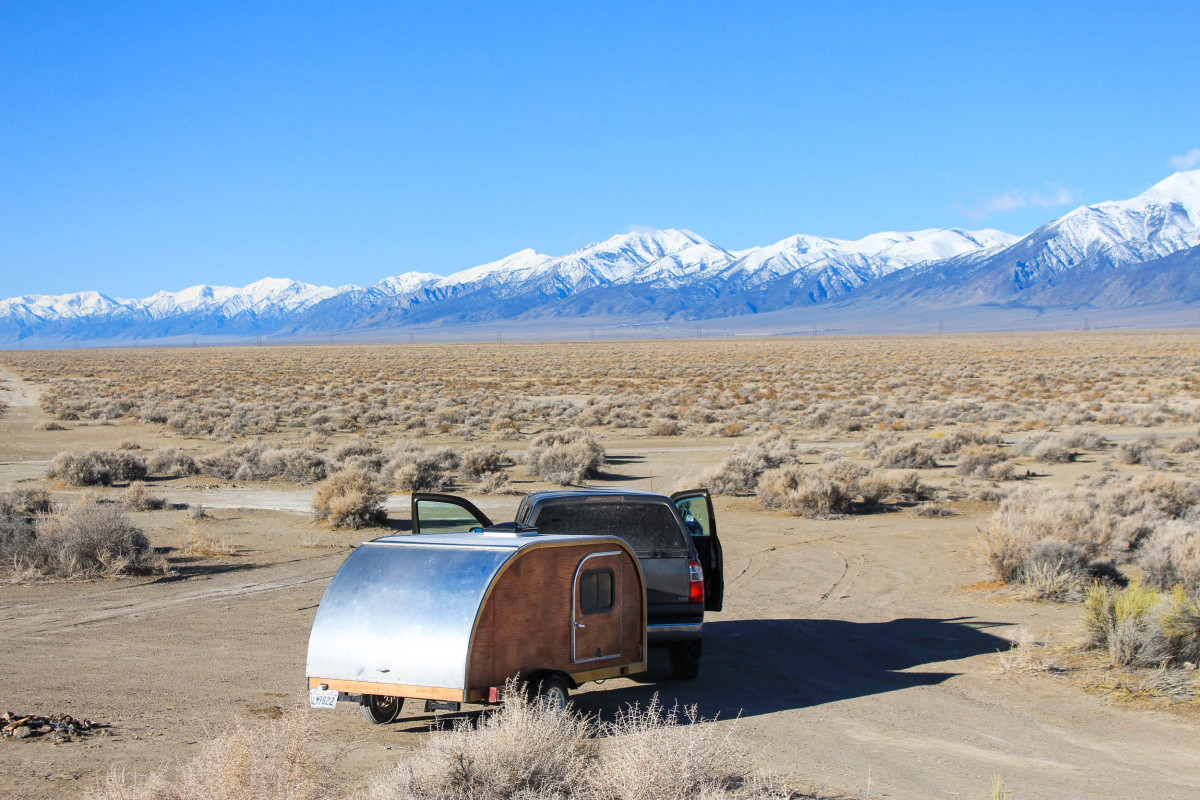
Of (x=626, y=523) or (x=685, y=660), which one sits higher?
(x=626, y=523)

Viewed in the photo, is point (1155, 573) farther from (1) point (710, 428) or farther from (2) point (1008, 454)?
(1) point (710, 428)

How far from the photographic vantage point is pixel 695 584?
26.3 feet

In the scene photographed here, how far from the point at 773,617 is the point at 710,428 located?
2108cm

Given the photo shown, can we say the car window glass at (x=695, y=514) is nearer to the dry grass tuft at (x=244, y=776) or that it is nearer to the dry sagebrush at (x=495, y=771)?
the dry sagebrush at (x=495, y=771)

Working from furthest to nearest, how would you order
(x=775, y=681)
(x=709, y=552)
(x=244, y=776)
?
(x=709, y=552)
(x=775, y=681)
(x=244, y=776)

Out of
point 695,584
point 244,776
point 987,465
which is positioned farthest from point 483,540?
point 987,465

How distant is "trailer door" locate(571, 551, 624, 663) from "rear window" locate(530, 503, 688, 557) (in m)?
1.02

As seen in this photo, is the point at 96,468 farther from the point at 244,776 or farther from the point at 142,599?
the point at 244,776

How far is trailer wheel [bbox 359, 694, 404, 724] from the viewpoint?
6.88 metres

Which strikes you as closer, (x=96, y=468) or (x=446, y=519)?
(x=446, y=519)

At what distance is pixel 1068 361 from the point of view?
72.8 metres

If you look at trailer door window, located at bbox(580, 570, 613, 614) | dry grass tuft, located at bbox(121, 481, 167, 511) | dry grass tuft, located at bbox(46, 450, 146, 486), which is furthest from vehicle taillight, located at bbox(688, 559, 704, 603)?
dry grass tuft, located at bbox(46, 450, 146, 486)

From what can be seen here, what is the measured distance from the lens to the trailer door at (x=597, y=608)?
6.82m

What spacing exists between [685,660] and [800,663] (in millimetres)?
1335
